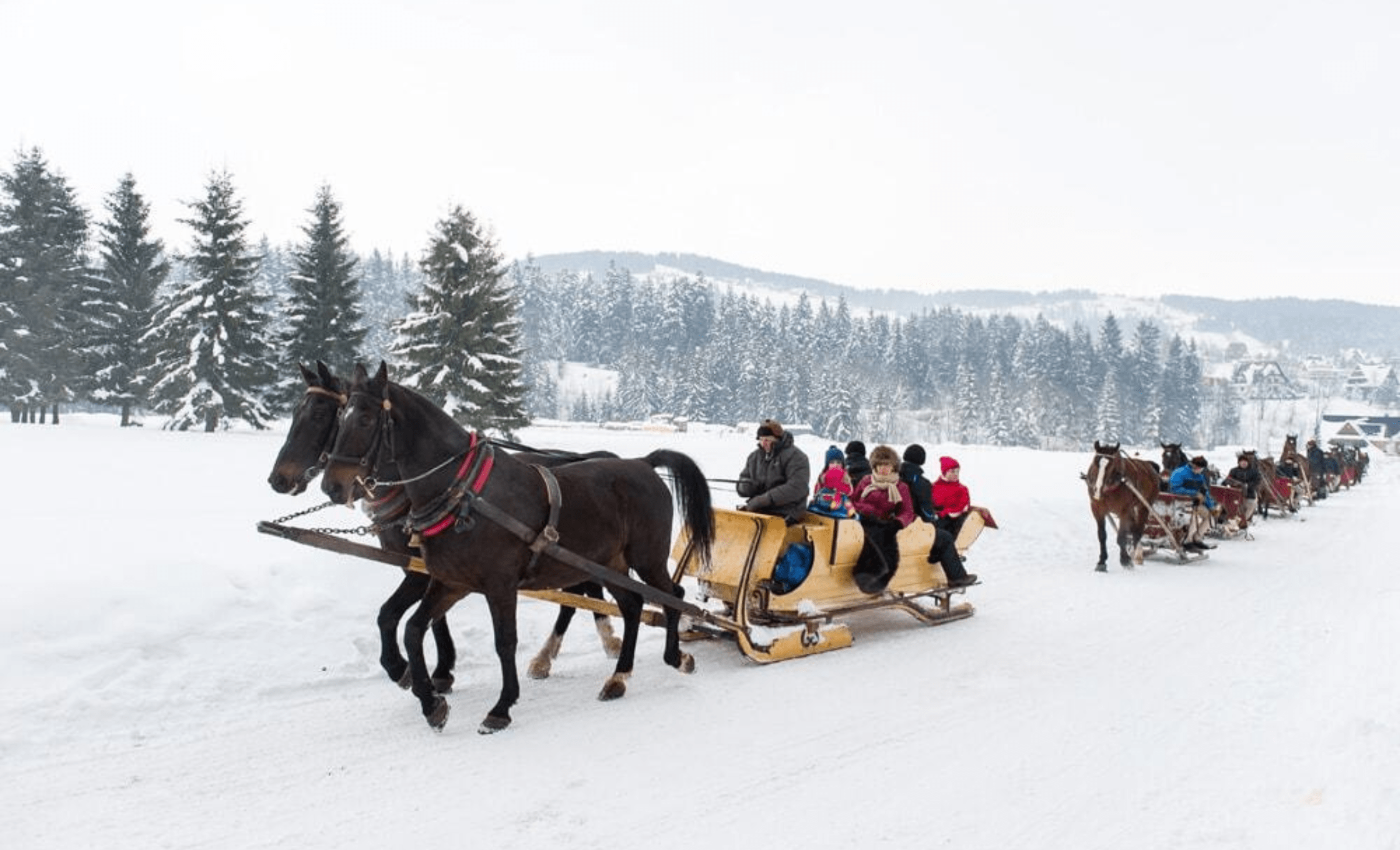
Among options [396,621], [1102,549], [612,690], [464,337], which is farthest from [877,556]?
[464,337]

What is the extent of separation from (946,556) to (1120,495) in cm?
523

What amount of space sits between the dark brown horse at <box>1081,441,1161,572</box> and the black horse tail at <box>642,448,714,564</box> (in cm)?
772

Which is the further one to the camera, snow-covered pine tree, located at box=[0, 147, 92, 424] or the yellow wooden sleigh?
snow-covered pine tree, located at box=[0, 147, 92, 424]

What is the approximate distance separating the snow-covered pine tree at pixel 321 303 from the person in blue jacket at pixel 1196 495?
25.6m

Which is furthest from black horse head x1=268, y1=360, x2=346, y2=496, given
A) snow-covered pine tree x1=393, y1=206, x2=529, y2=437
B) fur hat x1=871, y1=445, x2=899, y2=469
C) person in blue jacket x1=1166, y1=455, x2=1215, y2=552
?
snow-covered pine tree x1=393, y1=206, x2=529, y2=437

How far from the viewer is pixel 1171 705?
603 centimetres

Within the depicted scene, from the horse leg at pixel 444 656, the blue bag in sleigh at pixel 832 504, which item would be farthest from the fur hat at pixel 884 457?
the horse leg at pixel 444 656

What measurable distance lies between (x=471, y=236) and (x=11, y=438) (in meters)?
14.2

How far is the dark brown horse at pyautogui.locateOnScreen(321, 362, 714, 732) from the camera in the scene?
529cm

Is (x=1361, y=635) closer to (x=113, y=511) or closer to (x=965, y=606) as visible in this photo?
(x=965, y=606)

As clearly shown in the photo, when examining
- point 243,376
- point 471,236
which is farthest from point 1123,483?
point 243,376

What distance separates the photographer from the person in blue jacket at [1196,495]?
45.6ft

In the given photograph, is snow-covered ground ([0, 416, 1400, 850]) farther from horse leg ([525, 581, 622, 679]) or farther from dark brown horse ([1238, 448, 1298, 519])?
dark brown horse ([1238, 448, 1298, 519])

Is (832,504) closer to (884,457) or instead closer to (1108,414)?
(884,457)
